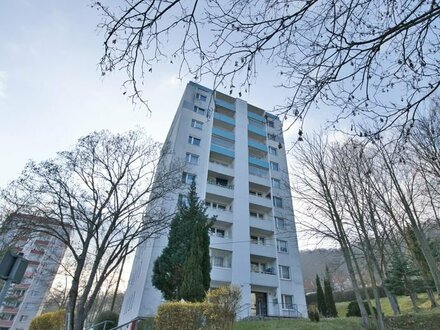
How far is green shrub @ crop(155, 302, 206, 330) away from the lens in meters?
8.38

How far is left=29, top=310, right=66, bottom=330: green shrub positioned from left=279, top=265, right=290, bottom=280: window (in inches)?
660

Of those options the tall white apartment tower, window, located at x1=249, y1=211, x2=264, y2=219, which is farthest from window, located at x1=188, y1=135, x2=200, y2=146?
window, located at x1=249, y1=211, x2=264, y2=219

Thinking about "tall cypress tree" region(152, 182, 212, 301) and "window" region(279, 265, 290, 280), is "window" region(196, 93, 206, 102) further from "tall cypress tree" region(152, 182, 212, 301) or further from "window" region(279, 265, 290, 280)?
"window" region(279, 265, 290, 280)

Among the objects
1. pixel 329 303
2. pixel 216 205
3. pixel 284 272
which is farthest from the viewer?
pixel 216 205

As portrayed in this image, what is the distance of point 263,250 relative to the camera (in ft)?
78.7

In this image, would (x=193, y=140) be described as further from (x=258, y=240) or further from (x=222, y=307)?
(x=222, y=307)

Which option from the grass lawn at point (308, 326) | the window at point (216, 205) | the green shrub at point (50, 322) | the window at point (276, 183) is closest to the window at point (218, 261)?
the window at point (216, 205)

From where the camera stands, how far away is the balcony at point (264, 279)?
21966 millimetres

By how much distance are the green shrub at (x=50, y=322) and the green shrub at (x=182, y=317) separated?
16.2 metres

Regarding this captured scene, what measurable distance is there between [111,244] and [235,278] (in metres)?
10.7

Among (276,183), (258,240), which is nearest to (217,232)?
(258,240)

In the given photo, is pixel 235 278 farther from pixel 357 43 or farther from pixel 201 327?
pixel 357 43

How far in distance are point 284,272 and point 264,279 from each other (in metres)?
2.36

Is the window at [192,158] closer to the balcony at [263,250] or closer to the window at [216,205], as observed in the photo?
the window at [216,205]
